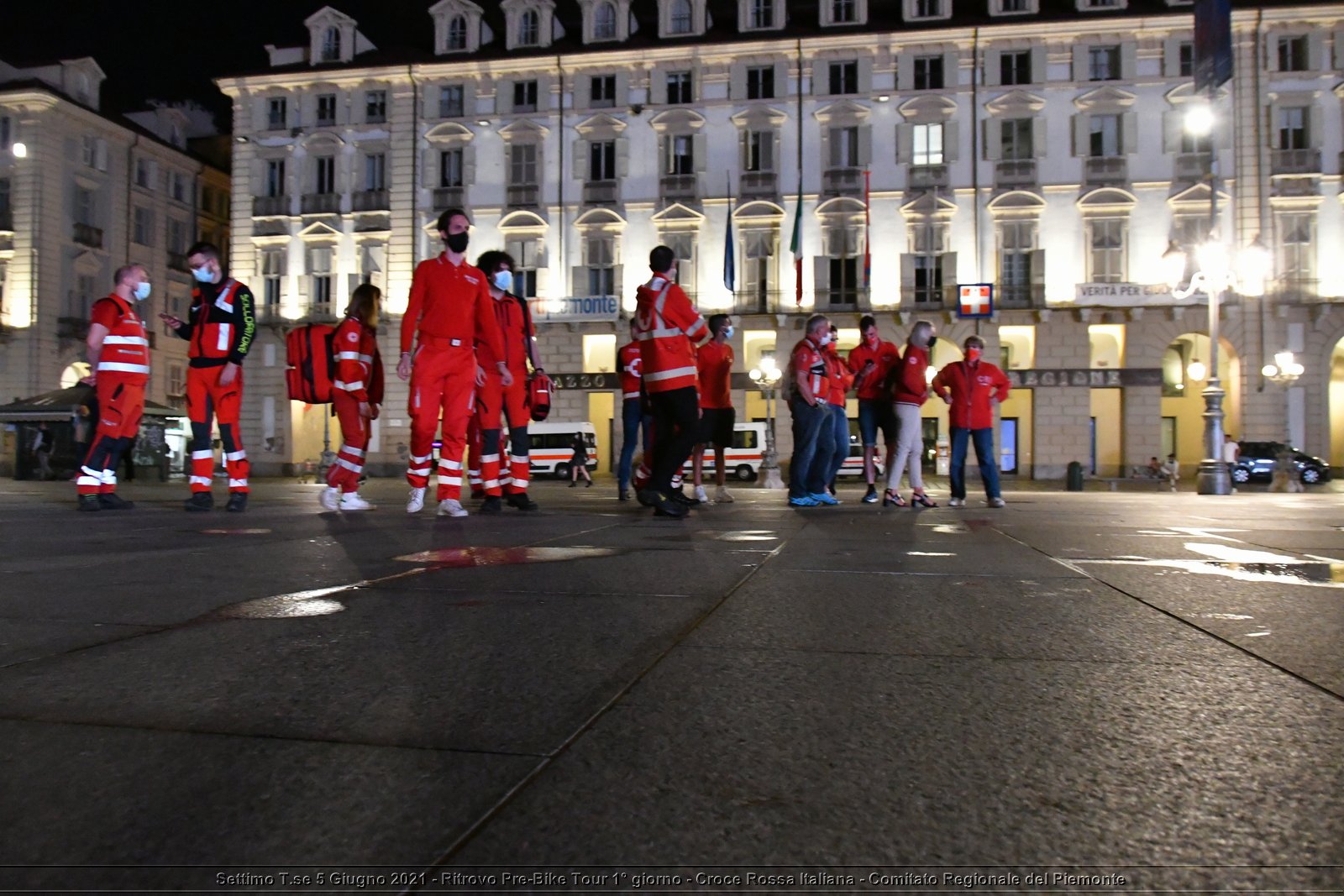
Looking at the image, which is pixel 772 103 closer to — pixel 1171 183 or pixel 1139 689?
pixel 1171 183

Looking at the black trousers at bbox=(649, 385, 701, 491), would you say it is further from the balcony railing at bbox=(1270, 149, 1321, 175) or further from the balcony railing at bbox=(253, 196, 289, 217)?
the balcony railing at bbox=(253, 196, 289, 217)

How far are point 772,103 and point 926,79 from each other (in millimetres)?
5476

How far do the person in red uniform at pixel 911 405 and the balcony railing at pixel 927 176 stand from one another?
2722cm

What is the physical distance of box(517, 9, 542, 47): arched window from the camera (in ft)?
126

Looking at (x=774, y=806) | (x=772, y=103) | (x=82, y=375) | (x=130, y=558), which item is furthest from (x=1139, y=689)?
(x=82, y=375)

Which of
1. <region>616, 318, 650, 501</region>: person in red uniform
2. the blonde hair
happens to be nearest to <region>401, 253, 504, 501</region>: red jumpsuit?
the blonde hair

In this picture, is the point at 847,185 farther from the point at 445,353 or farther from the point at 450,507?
the point at 450,507

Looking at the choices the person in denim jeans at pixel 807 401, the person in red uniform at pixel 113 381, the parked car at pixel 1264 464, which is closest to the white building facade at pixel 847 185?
the parked car at pixel 1264 464

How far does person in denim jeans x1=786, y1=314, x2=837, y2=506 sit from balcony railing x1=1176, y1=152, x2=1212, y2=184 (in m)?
30.0

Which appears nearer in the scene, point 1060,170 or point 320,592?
point 320,592

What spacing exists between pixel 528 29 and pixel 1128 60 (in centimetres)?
2201

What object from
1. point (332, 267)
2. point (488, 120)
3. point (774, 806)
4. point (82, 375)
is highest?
point (488, 120)

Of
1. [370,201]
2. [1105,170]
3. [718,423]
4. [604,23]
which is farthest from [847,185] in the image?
[718,423]

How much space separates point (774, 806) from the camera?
1.22 metres
